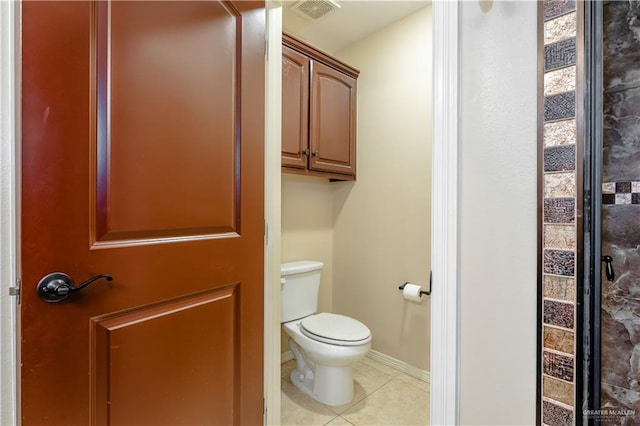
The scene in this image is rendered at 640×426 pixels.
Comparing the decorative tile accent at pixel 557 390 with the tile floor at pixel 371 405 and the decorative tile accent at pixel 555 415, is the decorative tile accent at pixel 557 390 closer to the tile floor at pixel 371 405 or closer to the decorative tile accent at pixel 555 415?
the decorative tile accent at pixel 555 415

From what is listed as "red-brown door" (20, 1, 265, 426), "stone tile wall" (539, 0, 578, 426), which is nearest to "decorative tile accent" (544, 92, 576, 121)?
"stone tile wall" (539, 0, 578, 426)

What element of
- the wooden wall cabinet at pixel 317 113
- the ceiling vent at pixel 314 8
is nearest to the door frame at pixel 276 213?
the wooden wall cabinet at pixel 317 113

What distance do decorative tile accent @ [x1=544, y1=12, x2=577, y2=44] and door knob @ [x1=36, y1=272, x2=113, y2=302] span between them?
50.9 inches

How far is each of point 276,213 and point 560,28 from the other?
1.16 meters

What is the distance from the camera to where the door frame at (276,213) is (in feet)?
2.16

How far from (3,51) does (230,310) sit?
937 millimetres

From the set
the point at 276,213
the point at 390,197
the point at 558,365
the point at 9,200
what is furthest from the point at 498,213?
the point at 390,197

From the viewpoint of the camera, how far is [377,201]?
2.31m

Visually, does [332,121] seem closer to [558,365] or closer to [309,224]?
[309,224]

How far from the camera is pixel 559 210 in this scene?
69 centimetres

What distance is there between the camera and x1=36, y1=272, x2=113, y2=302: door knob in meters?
0.69

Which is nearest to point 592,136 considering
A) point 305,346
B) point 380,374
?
point 305,346

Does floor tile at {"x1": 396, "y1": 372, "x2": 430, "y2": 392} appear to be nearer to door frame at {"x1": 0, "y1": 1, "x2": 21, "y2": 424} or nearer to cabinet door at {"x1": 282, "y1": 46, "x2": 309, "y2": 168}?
cabinet door at {"x1": 282, "y1": 46, "x2": 309, "y2": 168}

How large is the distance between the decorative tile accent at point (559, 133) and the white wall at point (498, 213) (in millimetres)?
33
